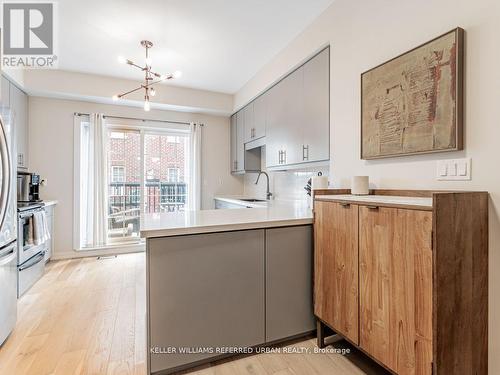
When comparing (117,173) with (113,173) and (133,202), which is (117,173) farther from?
(133,202)

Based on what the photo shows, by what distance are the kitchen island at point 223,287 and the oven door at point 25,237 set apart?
197 centimetres

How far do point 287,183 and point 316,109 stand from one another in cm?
132

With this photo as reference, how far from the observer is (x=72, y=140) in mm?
3961

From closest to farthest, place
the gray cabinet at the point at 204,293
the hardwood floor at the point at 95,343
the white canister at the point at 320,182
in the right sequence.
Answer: the gray cabinet at the point at 204,293, the hardwood floor at the point at 95,343, the white canister at the point at 320,182

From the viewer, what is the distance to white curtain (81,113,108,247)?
4.01m

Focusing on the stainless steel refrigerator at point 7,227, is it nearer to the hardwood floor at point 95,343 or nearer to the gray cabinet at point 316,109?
the hardwood floor at point 95,343

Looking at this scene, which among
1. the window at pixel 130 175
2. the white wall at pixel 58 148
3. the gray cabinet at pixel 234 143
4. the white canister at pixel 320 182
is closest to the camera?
the white canister at pixel 320 182

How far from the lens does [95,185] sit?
13.2 ft

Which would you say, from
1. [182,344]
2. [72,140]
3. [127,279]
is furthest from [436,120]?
[72,140]

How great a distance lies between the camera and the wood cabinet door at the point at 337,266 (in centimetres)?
152

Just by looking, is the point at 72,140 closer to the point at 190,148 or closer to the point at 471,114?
the point at 190,148

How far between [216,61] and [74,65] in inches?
71.9

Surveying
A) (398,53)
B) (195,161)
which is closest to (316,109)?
(398,53)

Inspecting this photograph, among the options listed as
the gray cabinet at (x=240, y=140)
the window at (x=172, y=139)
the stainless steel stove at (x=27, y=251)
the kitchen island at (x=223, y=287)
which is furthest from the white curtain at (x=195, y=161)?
the kitchen island at (x=223, y=287)
